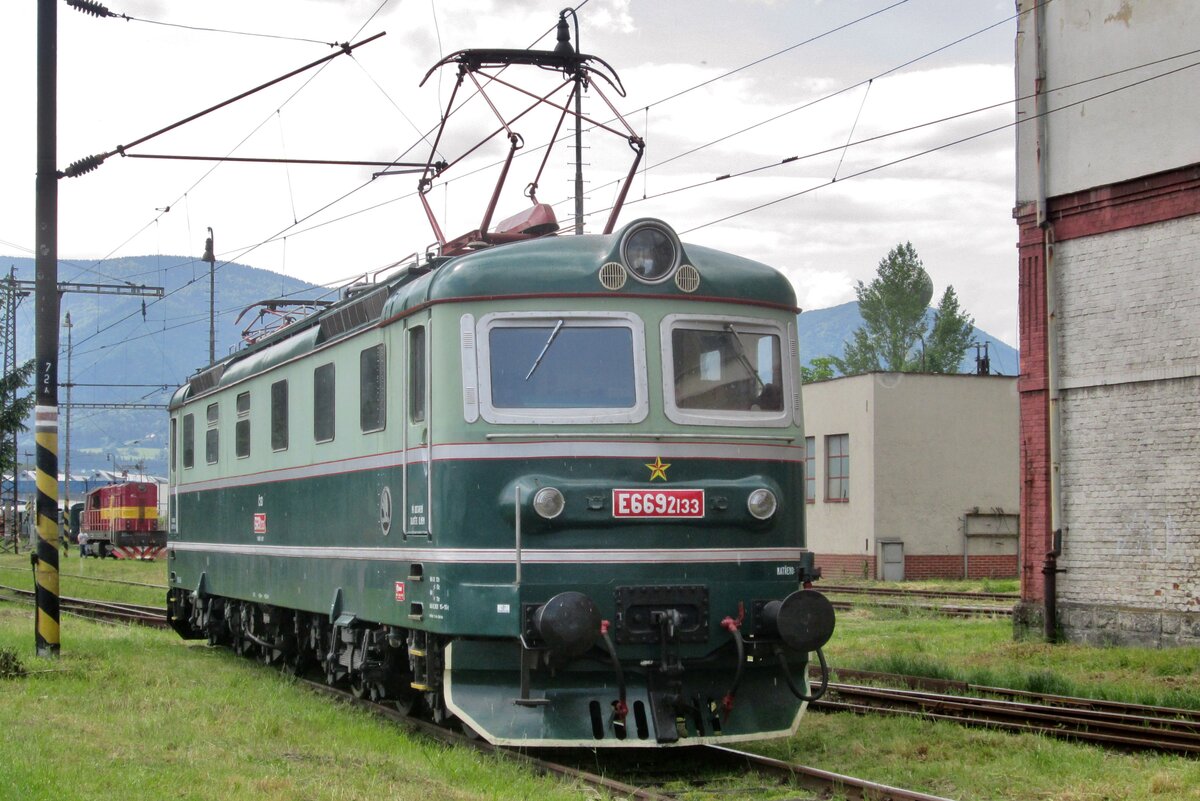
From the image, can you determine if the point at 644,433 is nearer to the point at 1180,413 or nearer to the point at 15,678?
the point at 15,678

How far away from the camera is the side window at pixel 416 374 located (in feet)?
33.1

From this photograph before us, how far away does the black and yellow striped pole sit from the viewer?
1525 centimetres

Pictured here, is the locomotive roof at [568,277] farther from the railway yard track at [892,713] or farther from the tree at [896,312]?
the tree at [896,312]

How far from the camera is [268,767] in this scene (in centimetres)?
910

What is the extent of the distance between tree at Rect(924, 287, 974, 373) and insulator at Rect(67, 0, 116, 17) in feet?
238

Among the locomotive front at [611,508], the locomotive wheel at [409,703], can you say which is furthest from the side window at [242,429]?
the locomotive front at [611,508]

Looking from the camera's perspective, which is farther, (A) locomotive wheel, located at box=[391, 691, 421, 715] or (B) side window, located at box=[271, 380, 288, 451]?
(B) side window, located at box=[271, 380, 288, 451]

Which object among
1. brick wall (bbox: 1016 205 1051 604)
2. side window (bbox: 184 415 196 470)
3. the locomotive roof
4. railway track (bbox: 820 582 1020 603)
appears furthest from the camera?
railway track (bbox: 820 582 1020 603)

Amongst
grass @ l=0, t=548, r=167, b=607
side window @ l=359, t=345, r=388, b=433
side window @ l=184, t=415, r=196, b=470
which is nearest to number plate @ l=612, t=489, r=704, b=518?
side window @ l=359, t=345, r=388, b=433

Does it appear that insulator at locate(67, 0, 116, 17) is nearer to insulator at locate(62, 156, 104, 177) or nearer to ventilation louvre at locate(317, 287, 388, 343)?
insulator at locate(62, 156, 104, 177)

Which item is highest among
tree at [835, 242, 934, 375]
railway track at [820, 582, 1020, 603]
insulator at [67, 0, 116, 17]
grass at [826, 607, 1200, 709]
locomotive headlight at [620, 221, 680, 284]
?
tree at [835, 242, 934, 375]

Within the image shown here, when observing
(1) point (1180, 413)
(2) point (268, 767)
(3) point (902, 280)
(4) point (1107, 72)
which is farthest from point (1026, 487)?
(3) point (902, 280)

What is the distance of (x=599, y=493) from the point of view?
941cm

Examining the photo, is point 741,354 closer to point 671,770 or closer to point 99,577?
point 671,770
